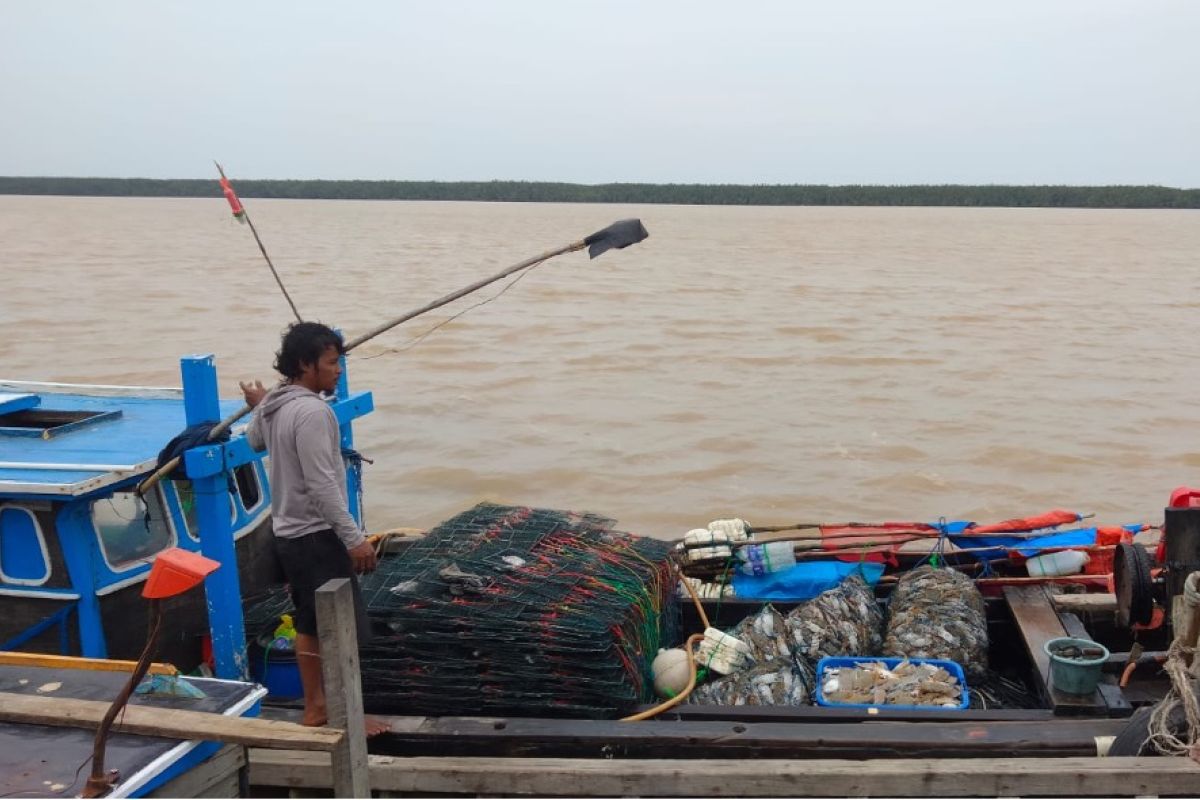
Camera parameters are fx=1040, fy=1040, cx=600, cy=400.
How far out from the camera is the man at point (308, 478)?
3.88 m

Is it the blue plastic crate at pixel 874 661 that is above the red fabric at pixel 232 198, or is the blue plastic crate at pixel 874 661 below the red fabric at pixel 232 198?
below

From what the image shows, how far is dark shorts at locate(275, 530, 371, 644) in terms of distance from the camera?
13.4ft

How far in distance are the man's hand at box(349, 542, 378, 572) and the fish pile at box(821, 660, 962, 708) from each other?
2257mm

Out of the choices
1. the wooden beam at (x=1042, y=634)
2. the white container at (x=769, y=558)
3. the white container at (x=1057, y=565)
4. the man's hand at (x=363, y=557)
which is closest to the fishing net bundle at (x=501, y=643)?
the man's hand at (x=363, y=557)

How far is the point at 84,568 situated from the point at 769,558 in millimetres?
3633

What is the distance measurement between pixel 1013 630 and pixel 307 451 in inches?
157

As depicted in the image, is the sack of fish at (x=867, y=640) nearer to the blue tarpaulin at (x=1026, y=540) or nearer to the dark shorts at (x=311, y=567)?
the blue tarpaulin at (x=1026, y=540)

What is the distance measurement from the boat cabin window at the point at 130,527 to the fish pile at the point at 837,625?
3.14 metres

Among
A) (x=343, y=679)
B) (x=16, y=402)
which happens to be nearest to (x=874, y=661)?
(x=343, y=679)

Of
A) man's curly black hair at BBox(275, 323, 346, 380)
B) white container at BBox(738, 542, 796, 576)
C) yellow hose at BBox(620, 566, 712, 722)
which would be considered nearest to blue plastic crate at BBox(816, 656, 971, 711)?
yellow hose at BBox(620, 566, 712, 722)

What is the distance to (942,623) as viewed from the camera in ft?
17.4

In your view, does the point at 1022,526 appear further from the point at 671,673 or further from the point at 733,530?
the point at 671,673

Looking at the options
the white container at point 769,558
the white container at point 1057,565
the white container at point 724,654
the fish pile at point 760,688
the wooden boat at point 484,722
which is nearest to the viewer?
the wooden boat at point 484,722

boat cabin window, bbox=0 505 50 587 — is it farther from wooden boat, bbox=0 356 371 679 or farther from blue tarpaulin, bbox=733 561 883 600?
blue tarpaulin, bbox=733 561 883 600
